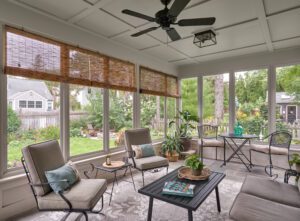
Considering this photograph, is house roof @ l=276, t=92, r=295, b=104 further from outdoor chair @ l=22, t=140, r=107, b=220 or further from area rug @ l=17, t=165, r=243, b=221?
outdoor chair @ l=22, t=140, r=107, b=220

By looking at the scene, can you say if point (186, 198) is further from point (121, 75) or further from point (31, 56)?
point (121, 75)

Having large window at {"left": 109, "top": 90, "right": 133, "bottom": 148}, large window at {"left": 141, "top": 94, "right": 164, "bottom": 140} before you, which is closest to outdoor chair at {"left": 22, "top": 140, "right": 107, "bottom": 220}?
large window at {"left": 109, "top": 90, "right": 133, "bottom": 148}

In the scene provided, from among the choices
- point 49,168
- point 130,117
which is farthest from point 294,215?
point 130,117

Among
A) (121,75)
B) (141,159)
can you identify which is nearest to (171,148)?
(141,159)

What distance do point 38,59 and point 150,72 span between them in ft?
9.03

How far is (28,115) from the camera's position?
289 centimetres

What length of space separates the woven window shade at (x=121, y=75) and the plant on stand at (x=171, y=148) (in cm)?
175

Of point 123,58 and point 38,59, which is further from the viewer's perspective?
point 123,58

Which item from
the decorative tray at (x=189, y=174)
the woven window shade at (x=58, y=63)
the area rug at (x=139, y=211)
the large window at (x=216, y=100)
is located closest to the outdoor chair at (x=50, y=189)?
the area rug at (x=139, y=211)

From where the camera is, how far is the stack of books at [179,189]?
2.02 meters

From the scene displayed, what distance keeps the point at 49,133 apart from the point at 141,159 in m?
→ 1.67

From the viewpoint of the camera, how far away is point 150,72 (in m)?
5.01

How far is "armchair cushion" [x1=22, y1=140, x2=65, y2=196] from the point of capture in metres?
2.13

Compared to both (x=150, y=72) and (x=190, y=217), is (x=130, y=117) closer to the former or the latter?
(x=150, y=72)
